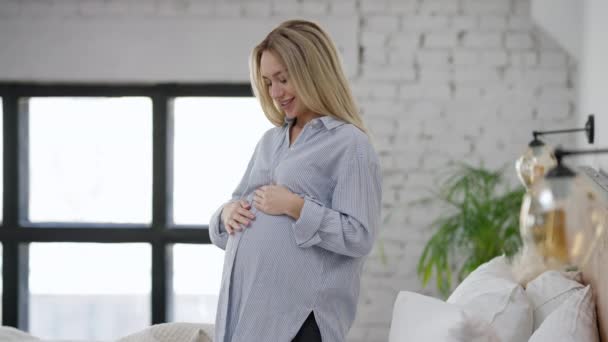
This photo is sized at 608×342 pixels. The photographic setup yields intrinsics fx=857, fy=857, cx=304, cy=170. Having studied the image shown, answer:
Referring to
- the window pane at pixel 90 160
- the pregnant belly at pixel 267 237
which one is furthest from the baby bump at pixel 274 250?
the window pane at pixel 90 160

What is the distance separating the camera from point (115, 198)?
4578 millimetres

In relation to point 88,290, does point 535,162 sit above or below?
above

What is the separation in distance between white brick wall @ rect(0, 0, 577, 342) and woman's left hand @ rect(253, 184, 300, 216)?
233 cm

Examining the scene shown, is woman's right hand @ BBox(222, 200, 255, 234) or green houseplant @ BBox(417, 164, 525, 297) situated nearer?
woman's right hand @ BBox(222, 200, 255, 234)

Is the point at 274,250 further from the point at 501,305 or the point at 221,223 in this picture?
the point at 501,305

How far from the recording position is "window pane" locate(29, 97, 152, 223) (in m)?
4.54

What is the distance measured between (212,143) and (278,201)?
2.61m

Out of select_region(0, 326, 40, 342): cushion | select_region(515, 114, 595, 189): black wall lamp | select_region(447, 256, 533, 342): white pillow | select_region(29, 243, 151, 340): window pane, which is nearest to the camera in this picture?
select_region(447, 256, 533, 342): white pillow

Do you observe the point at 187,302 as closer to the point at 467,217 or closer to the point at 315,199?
the point at 467,217

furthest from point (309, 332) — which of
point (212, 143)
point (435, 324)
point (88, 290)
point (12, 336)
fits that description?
point (88, 290)

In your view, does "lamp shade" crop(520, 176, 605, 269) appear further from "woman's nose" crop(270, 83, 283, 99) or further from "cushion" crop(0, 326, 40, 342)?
"cushion" crop(0, 326, 40, 342)

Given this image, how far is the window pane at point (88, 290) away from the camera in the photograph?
4.57 metres

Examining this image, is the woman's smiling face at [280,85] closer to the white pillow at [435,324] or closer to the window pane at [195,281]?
the white pillow at [435,324]

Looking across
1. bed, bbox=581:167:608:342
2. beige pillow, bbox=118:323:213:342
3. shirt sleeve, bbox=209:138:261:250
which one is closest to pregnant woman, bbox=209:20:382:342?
shirt sleeve, bbox=209:138:261:250
